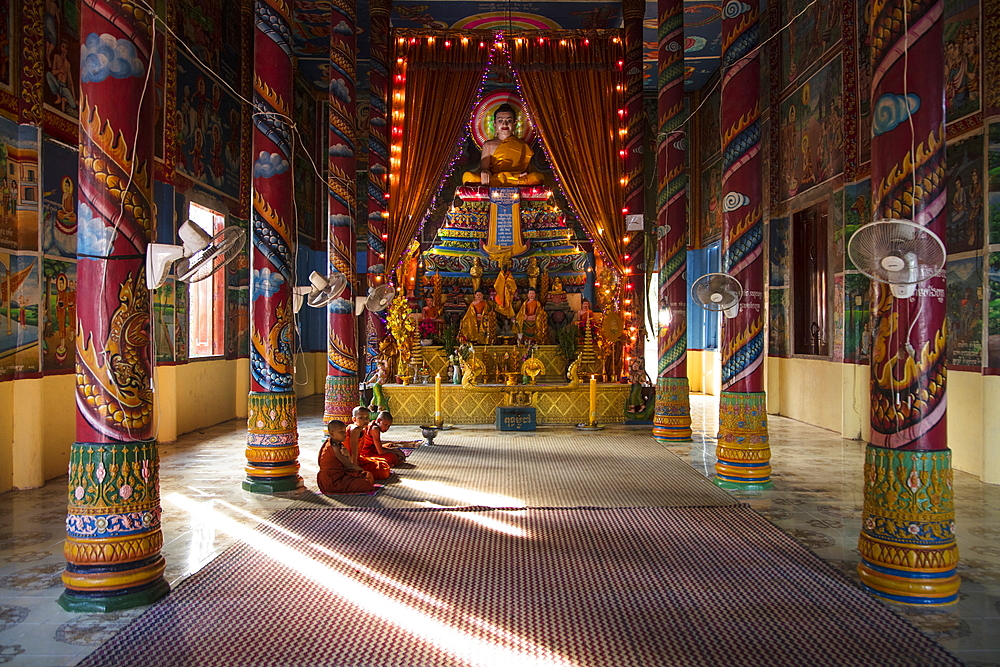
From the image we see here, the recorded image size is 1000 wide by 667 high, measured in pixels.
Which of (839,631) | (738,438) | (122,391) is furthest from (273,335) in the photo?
(839,631)

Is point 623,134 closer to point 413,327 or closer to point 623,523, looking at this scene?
point 413,327

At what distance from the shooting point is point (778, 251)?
12.1m

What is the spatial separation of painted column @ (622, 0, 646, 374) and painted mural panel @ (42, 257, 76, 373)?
8.06 metres

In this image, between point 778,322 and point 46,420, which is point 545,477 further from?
point 778,322

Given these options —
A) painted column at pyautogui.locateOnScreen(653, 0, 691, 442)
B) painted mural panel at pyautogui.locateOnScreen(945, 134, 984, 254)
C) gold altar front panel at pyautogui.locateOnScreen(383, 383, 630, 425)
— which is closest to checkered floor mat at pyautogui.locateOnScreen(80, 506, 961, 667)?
painted column at pyautogui.locateOnScreen(653, 0, 691, 442)

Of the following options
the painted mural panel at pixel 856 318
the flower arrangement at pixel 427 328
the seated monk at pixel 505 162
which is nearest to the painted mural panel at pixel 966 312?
the painted mural panel at pixel 856 318

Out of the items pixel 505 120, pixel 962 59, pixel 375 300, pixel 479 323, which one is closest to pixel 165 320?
pixel 375 300

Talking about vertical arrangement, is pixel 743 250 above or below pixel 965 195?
below

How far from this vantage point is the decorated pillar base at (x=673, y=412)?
9383 mm

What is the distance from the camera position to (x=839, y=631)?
3449 mm

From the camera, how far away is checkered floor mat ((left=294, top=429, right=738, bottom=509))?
619 cm

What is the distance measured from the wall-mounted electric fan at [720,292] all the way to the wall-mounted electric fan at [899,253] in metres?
2.54

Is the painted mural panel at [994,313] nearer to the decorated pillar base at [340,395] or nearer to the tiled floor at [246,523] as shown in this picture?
the tiled floor at [246,523]

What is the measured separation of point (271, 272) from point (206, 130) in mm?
5554
